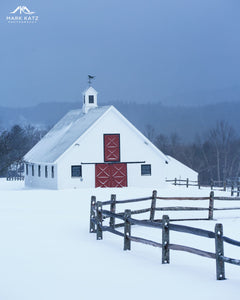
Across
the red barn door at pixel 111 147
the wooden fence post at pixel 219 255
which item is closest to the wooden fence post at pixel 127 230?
the wooden fence post at pixel 219 255

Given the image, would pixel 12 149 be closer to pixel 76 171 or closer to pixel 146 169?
pixel 76 171

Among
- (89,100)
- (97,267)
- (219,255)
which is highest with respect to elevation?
(89,100)

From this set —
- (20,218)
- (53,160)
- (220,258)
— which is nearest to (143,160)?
(53,160)

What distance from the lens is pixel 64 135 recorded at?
5234 cm

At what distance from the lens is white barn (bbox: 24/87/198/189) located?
154 ft

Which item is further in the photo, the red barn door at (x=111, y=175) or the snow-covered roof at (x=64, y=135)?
the snow-covered roof at (x=64, y=135)

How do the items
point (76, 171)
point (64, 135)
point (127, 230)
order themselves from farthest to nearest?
point (64, 135) → point (76, 171) → point (127, 230)

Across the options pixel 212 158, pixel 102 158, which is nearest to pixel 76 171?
pixel 102 158

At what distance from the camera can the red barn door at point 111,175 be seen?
47812 millimetres

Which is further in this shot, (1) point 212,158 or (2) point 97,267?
(1) point 212,158

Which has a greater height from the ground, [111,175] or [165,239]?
[111,175]

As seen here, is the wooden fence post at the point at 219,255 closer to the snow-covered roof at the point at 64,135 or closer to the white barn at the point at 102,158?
the white barn at the point at 102,158

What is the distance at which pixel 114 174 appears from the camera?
4853cm

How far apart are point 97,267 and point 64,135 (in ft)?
130
